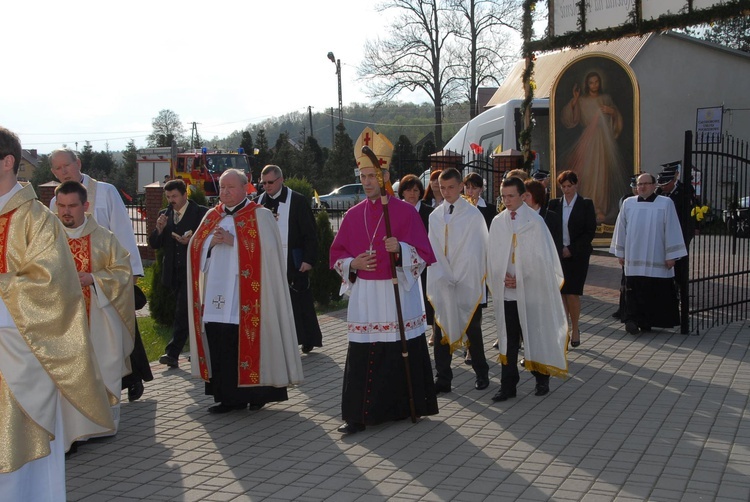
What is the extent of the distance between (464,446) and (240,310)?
221cm

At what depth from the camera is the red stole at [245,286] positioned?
722 centimetres

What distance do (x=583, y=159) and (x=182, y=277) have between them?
332 inches

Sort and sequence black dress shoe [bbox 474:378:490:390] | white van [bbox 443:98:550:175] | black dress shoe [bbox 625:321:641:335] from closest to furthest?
black dress shoe [bbox 474:378:490:390]
black dress shoe [bbox 625:321:641:335]
white van [bbox 443:98:550:175]

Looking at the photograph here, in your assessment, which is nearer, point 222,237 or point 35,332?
point 35,332

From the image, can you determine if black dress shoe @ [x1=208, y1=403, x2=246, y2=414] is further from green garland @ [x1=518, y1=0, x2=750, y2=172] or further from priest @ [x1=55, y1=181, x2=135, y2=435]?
green garland @ [x1=518, y1=0, x2=750, y2=172]

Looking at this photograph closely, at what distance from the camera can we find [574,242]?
1011 centimetres

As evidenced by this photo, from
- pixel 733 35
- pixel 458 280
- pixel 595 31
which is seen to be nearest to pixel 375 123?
pixel 733 35

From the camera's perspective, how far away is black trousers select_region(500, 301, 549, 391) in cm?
757

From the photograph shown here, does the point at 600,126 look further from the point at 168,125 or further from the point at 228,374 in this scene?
the point at 168,125

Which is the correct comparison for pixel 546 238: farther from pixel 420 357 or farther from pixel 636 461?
pixel 636 461

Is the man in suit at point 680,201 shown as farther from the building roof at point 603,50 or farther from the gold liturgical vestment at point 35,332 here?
the building roof at point 603,50

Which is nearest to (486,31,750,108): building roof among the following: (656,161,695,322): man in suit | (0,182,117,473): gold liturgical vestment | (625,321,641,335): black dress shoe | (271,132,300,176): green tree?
(271,132,300,176): green tree

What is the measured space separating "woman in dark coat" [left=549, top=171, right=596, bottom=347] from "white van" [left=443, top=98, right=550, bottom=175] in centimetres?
1162

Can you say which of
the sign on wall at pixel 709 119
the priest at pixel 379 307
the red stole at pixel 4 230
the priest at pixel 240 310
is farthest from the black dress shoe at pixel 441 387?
the sign on wall at pixel 709 119
